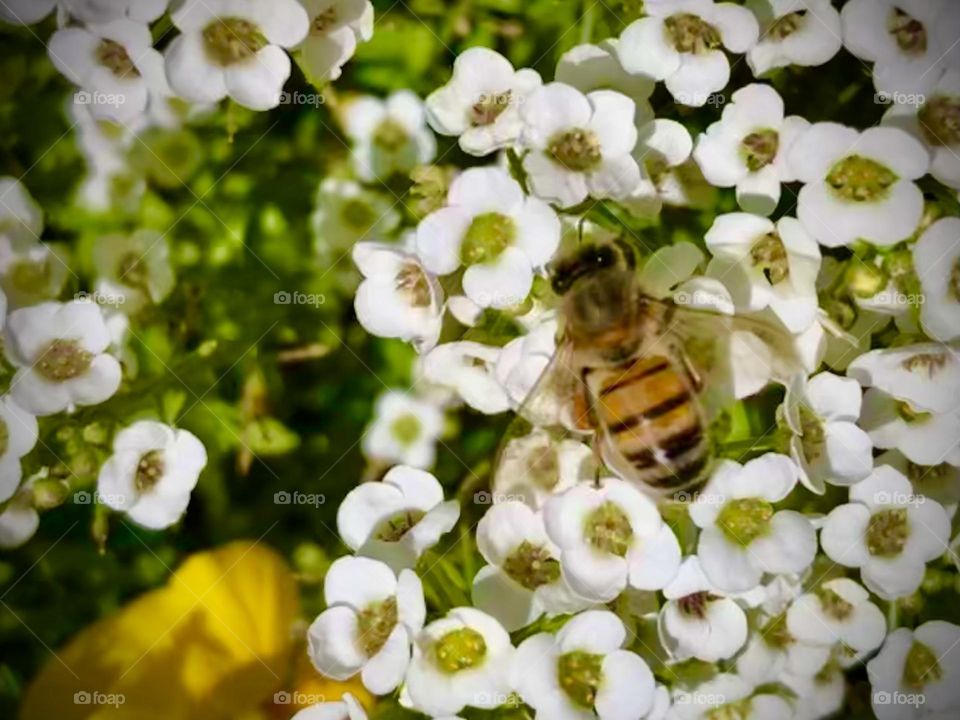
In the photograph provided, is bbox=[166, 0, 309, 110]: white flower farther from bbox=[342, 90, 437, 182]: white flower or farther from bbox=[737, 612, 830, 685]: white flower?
bbox=[737, 612, 830, 685]: white flower

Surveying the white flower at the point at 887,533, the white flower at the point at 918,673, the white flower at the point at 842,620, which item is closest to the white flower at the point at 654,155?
the white flower at the point at 887,533

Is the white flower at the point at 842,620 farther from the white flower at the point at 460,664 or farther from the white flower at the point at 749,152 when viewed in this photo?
the white flower at the point at 749,152

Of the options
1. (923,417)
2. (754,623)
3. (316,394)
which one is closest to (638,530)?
(754,623)

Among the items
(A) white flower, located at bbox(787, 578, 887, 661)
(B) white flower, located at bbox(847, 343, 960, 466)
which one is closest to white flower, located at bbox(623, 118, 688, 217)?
(B) white flower, located at bbox(847, 343, 960, 466)

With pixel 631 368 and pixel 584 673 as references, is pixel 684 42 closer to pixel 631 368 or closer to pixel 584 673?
pixel 631 368

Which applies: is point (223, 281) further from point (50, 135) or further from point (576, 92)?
point (576, 92)

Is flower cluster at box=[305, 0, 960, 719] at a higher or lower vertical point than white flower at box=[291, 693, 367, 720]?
higher
